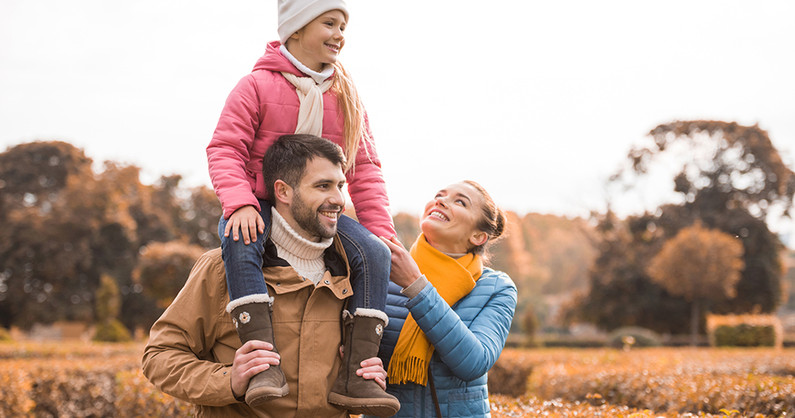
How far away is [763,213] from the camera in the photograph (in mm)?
29656

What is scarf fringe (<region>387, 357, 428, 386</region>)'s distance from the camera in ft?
8.36

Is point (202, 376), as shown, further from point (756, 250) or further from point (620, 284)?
point (756, 250)

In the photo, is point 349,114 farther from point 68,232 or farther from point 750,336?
point 68,232

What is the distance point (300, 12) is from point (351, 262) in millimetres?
941

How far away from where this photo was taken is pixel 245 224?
2086mm

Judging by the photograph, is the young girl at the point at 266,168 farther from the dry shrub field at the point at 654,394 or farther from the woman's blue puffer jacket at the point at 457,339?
the dry shrub field at the point at 654,394

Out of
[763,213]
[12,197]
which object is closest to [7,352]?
[12,197]

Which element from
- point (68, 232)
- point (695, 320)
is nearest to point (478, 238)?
point (695, 320)

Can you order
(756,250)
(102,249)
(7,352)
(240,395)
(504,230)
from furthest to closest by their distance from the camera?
(102,249), (756,250), (7,352), (504,230), (240,395)

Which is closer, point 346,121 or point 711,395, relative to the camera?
point 346,121

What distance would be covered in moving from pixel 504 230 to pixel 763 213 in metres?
31.0

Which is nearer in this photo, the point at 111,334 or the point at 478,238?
the point at 478,238

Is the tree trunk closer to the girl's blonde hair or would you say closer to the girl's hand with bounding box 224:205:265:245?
the girl's blonde hair

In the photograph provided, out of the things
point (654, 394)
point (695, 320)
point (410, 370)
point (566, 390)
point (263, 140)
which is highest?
point (263, 140)
